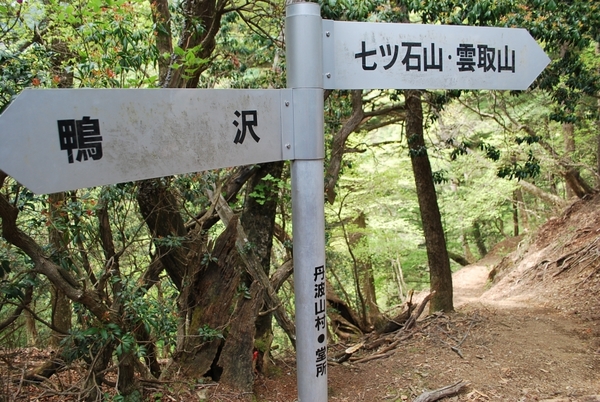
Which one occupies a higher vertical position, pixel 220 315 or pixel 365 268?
pixel 220 315

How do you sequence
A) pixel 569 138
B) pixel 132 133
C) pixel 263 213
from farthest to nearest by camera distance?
pixel 569 138 < pixel 263 213 < pixel 132 133

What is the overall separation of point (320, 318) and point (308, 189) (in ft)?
1.96

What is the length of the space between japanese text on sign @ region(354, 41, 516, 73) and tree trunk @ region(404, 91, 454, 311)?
18.7 feet

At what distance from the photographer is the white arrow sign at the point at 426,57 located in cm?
220

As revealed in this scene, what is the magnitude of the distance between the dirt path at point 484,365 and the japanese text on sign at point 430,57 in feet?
11.0

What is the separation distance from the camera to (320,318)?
219cm

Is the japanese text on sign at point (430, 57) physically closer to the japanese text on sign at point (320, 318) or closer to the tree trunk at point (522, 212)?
the japanese text on sign at point (320, 318)

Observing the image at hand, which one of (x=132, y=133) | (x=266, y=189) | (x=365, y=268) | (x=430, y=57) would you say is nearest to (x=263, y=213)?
(x=266, y=189)

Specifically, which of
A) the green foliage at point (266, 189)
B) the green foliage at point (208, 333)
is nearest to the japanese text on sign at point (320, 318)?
the green foliage at point (208, 333)

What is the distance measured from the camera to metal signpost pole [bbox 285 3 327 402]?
80.4 inches

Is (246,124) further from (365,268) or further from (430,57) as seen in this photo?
(365,268)

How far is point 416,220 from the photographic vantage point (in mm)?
18594

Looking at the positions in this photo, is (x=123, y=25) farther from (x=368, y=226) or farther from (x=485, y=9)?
(x=368, y=226)

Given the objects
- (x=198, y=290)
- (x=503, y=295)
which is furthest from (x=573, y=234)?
(x=198, y=290)
